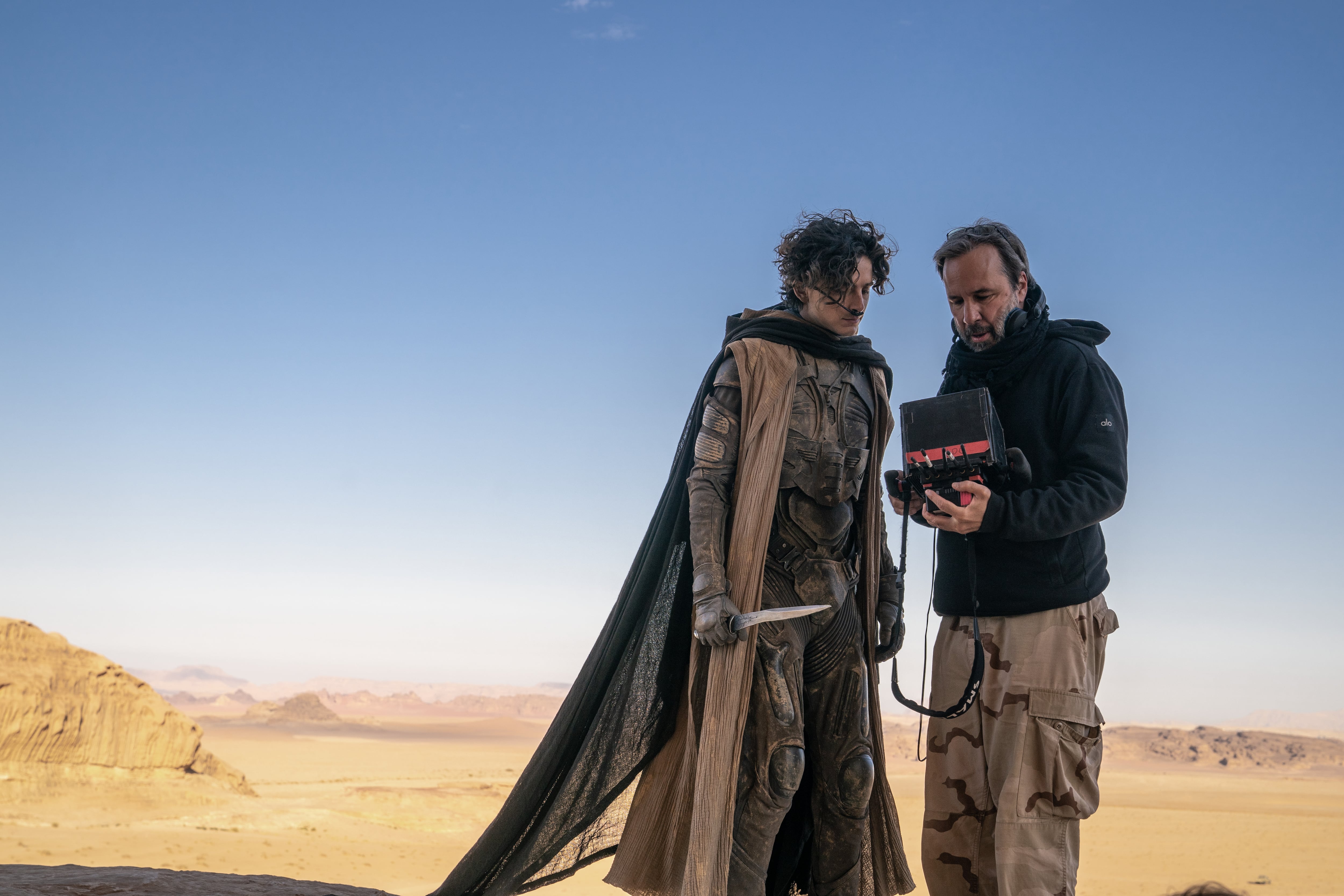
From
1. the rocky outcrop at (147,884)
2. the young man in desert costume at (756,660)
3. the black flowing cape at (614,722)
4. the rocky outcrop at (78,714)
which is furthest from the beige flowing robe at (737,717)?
the rocky outcrop at (78,714)

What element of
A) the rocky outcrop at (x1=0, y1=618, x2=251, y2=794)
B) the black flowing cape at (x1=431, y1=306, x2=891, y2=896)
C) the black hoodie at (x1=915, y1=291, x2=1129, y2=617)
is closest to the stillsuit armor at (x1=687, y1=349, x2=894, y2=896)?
the black flowing cape at (x1=431, y1=306, x2=891, y2=896)

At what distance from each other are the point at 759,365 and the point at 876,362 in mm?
474

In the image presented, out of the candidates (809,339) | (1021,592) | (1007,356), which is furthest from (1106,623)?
(809,339)

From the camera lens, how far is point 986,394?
341cm

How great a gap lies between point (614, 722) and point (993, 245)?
2.25 metres

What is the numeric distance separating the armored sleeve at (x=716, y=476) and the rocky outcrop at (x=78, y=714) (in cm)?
1515

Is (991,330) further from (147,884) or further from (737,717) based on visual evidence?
(147,884)

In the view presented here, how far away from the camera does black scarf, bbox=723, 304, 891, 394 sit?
356cm

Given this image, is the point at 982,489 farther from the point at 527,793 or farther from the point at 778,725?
the point at 527,793

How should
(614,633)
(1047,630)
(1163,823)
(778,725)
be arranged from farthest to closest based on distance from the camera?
(1163,823) < (614,633) < (1047,630) < (778,725)

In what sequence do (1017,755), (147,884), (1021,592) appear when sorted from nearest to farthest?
(1017,755), (1021,592), (147,884)

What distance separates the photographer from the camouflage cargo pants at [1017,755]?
3340 millimetres

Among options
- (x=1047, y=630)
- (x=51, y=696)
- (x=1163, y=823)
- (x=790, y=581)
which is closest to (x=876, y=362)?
(x=790, y=581)

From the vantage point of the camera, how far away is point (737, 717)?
3219 mm
